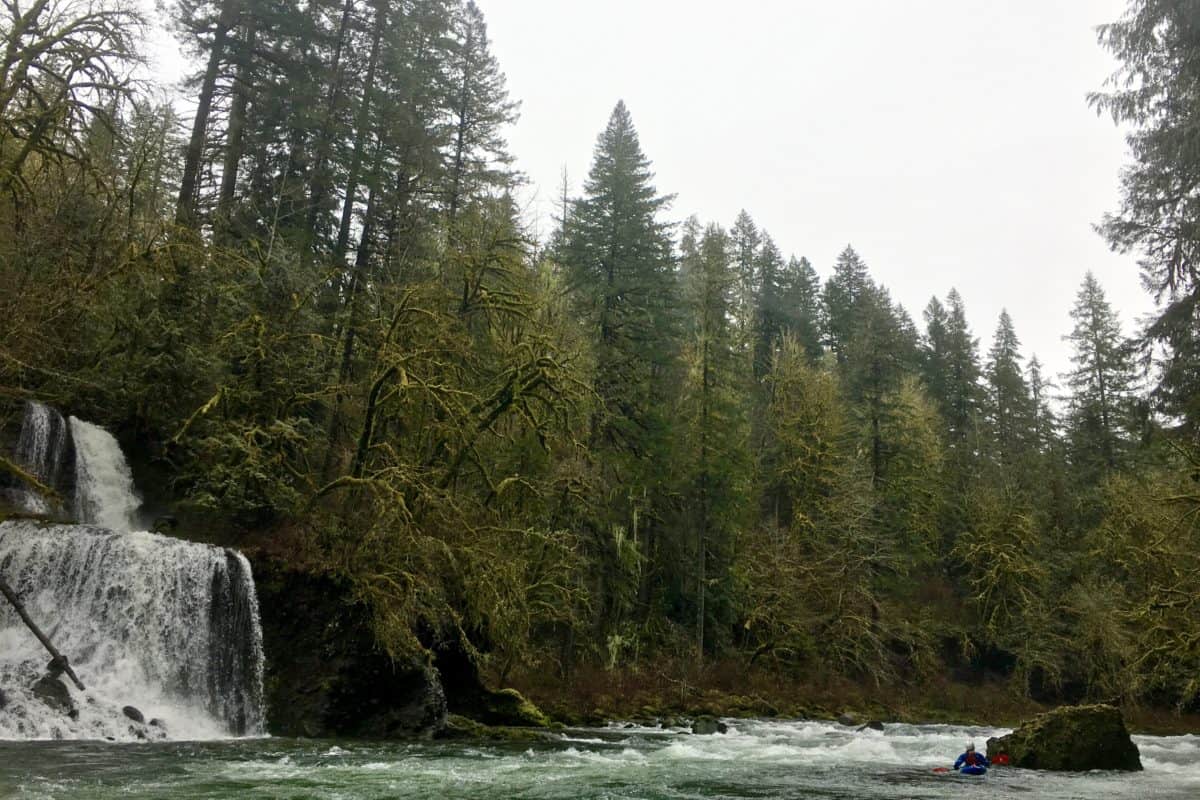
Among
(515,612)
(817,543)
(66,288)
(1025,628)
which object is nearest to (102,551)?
(66,288)

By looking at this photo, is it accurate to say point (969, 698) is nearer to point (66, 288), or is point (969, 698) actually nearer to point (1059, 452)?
point (1059, 452)

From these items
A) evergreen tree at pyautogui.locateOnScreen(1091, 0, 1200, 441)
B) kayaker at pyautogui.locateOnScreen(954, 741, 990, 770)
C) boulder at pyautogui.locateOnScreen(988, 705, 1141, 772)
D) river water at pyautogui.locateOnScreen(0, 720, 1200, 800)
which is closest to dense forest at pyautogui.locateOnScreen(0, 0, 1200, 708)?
evergreen tree at pyautogui.locateOnScreen(1091, 0, 1200, 441)

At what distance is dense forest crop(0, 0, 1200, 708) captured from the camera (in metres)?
16.9

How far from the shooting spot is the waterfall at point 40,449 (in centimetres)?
1862

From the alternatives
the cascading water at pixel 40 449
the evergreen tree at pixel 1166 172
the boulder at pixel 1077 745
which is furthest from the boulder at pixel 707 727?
the cascading water at pixel 40 449

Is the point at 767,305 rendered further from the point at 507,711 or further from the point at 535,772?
the point at 535,772

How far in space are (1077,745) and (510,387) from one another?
14704 mm

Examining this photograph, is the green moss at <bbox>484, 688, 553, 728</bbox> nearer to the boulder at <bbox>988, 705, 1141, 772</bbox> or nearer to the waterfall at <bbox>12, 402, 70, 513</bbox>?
the boulder at <bbox>988, 705, 1141, 772</bbox>

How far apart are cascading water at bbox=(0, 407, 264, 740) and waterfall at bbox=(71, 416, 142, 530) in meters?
3.33

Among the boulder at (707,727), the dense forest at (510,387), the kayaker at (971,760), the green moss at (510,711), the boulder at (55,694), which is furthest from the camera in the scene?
the boulder at (707,727)

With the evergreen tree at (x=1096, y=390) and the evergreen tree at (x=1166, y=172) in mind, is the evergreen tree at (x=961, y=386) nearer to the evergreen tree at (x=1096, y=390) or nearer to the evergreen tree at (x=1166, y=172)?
the evergreen tree at (x=1096, y=390)

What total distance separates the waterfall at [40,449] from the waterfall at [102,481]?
0.46 metres

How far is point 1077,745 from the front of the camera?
17359 mm

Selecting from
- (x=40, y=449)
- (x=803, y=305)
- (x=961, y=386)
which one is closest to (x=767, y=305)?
(x=803, y=305)
